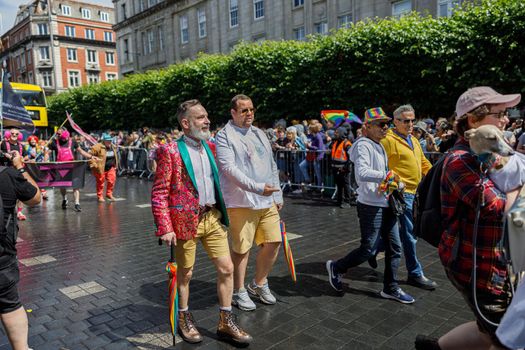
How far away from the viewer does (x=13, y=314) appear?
116 inches

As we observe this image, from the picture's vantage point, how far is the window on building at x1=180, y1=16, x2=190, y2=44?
37.4m

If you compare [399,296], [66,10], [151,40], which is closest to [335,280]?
[399,296]

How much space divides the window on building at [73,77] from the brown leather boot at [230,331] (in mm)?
73090

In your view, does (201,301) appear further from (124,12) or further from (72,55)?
(72,55)

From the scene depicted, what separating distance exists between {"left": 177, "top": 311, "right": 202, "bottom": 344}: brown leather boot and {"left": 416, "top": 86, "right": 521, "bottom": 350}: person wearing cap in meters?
1.93

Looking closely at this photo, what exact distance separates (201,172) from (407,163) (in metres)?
2.23

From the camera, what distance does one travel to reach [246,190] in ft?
12.3

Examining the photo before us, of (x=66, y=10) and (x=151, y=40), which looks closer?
(x=151, y=40)

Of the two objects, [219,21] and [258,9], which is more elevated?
[219,21]

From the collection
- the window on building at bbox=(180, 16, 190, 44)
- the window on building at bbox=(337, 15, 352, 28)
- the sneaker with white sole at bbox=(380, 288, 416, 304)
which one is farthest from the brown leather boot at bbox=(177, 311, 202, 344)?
the window on building at bbox=(180, 16, 190, 44)

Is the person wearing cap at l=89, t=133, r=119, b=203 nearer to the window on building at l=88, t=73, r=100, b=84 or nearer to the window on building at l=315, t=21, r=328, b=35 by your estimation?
the window on building at l=315, t=21, r=328, b=35

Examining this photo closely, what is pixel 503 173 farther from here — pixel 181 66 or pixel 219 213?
pixel 181 66

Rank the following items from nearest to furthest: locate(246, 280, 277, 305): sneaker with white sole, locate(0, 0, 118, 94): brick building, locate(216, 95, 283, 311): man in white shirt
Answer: locate(216, 95, 283, 311): man in white shirt
locate(246, 280, 277, 305): sneaker with white sole
locate(0, 0, 118, 94): brick building

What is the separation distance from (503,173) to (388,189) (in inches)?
78.3
